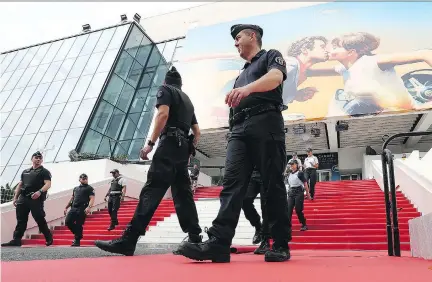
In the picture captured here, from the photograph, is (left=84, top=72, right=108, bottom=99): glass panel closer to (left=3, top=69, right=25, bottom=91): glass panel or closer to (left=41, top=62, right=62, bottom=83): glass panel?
(left=41, top=62, right=62, bottom=83): glass panel

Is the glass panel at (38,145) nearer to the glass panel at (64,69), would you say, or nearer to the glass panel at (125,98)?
the glass panel at (125,98)

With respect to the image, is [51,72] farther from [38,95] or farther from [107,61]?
[107,61]

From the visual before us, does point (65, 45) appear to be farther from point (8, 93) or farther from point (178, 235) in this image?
point (178, 235)

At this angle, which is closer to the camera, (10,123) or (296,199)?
(296,199)

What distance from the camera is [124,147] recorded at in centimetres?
1916

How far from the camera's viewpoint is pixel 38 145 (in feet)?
58.0

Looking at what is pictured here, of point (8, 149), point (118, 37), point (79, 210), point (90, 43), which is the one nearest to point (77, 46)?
point (90, 43)

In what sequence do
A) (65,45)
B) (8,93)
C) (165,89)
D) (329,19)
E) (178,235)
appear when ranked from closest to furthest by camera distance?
(165,89) < (178,235) < (329,19) < (8,93) < (65,45)

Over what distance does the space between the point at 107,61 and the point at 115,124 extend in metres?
4.48

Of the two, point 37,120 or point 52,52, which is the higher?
point 52,52

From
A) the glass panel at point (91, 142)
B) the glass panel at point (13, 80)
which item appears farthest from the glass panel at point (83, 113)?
the glass panel at point (13, 80)

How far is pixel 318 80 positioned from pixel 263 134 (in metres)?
15.1

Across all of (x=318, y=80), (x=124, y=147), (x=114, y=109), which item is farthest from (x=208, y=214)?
(x=114, y=109)

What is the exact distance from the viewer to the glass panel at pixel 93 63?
71.3 feet
